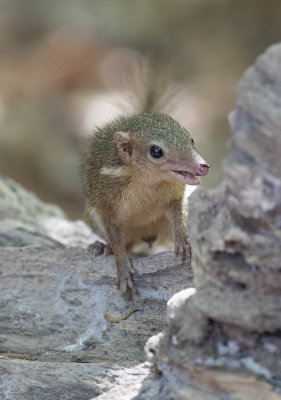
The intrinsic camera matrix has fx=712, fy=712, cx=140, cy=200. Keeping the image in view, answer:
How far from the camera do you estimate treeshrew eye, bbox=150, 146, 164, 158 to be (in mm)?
3484

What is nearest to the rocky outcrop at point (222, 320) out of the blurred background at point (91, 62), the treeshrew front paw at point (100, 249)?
the treeshrew front paw at point (100, 249)

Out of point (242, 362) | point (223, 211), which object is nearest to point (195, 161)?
point (223, 211)

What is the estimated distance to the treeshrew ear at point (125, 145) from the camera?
3676 mm

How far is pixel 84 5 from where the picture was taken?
1142 cm

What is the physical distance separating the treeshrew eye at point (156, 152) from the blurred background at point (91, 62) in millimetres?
4837

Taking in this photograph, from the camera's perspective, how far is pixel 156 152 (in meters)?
3.50

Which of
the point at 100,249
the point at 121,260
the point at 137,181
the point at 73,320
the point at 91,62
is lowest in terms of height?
the point at 73,320

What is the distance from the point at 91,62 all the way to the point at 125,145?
731 cm

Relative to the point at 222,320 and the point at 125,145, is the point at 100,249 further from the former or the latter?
the point at 222,320

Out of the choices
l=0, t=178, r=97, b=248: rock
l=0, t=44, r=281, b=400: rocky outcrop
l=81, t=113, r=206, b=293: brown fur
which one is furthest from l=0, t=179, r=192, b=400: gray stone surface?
l=0, t=178, r=97, b=248: rock

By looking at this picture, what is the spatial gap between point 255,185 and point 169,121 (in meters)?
1.64

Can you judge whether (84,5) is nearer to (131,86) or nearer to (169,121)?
(131,86)

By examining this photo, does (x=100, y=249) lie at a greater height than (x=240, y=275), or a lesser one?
greater

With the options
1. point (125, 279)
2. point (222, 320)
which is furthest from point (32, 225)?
point (222, 320)
